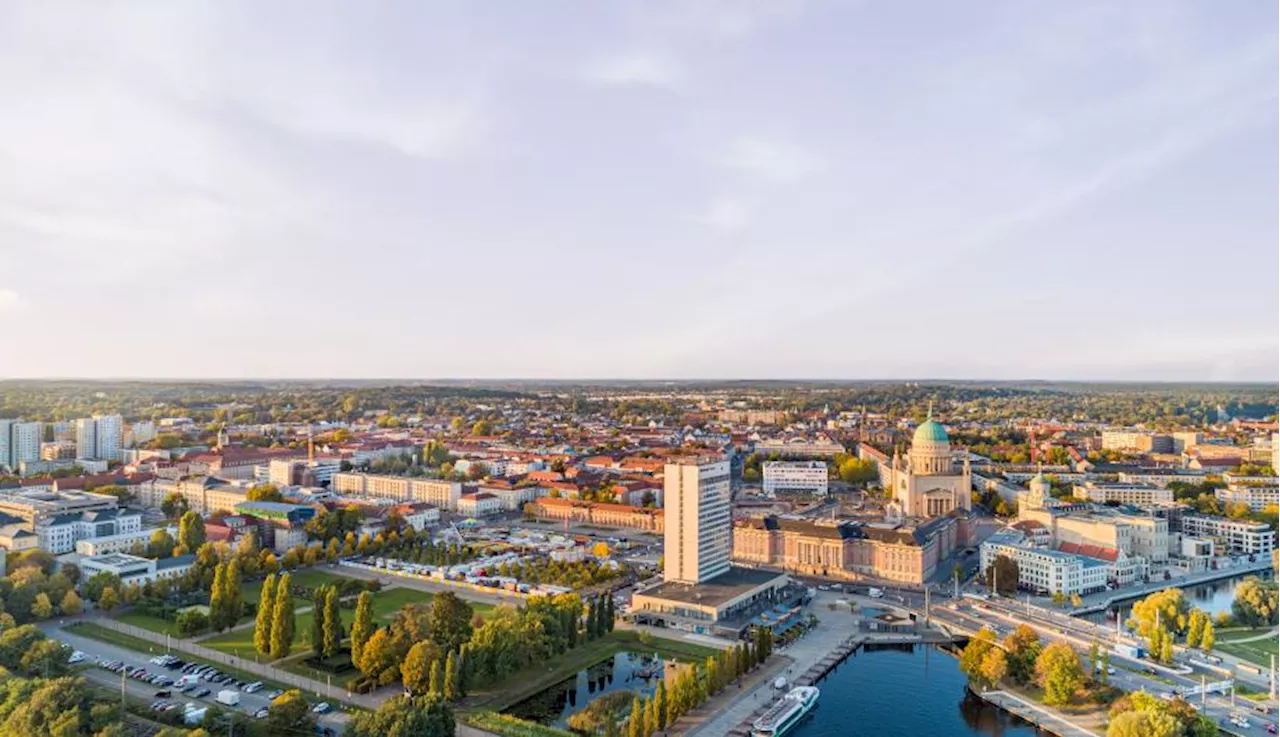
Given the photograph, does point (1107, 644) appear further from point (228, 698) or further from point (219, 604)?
point (219, 604)

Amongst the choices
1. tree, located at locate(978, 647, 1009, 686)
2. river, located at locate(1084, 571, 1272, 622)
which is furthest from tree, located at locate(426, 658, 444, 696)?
river, located at locate(1084, 571, 1272, 622)

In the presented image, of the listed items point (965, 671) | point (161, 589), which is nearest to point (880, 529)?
point (965, 671)

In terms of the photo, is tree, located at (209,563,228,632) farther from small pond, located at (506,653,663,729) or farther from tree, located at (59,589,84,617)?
small pond, located at (506,653,663,729)

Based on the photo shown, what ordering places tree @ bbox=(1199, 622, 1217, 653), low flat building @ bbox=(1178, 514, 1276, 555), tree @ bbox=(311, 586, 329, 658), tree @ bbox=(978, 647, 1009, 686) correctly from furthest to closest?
low flat building @ bbox=(1178, 514, 1276, 555) < tree @ bbox=(1199, 622, 1217, 653) < tree @ bbox=(311, 586, 329, 658) < tree @ bbox=(978, 647, 1009, 686)

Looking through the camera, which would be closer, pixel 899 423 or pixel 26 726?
pixel 26 726

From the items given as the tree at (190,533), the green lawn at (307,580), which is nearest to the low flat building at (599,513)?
the green lawn at (307,580)

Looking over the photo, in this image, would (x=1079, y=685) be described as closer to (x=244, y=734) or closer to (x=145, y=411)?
(x=244, y=734)
